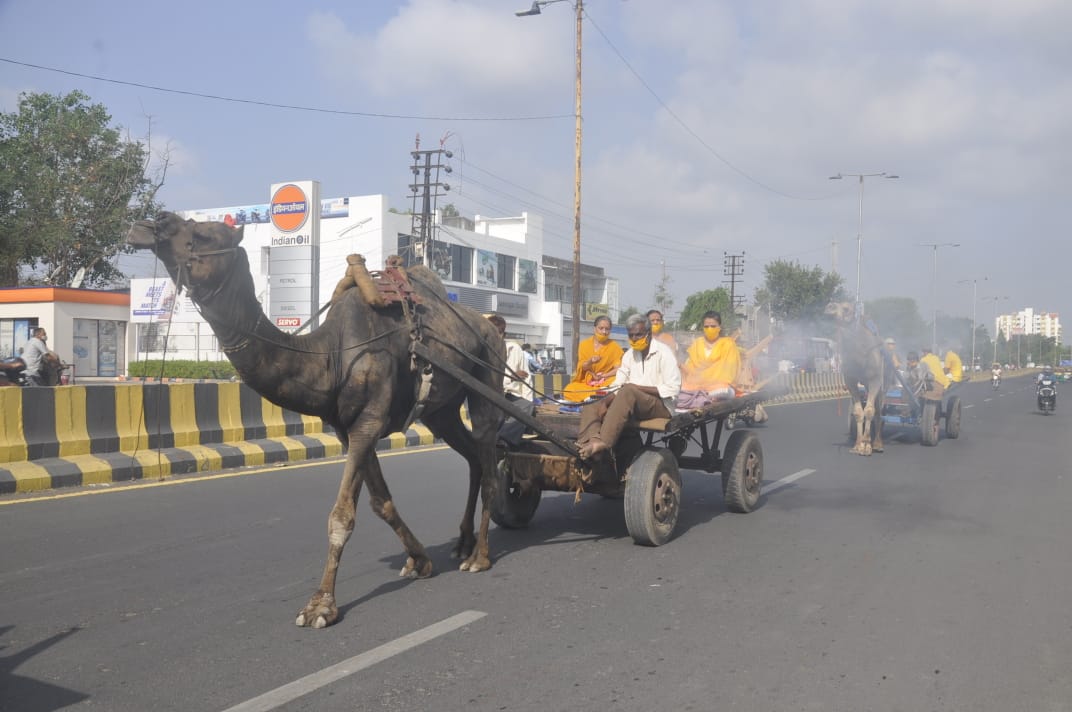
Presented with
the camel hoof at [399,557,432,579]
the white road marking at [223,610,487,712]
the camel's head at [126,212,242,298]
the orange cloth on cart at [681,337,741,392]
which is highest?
the camel's head at [126,212,242,298]

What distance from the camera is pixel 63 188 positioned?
4691 cm

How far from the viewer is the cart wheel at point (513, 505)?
7.99m

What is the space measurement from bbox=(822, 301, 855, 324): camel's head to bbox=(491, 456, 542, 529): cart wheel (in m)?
8.18

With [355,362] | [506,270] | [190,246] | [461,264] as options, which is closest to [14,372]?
[355,362]

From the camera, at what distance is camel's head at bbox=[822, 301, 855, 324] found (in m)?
14.6

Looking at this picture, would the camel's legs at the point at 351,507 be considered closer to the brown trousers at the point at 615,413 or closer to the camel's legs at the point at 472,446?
the camel's legs at the point at 472,446

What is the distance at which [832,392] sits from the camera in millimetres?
41812

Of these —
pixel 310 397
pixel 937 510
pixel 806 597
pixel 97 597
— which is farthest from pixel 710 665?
pixel 937 510

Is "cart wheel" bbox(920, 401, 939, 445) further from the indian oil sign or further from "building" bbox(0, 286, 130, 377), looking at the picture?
"building" bbox(0, 286, 130, 377)

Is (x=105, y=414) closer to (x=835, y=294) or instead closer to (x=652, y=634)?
(x=652, y=634)

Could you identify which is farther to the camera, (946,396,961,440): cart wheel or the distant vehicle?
the distant vehicle

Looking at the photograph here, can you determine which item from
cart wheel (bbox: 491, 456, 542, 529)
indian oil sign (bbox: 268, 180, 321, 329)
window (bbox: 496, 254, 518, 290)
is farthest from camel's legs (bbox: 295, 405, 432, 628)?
window (bbox: 496, 254, 518, 290)

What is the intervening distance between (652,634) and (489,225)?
6422 centimetres

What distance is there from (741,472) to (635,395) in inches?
88.4
